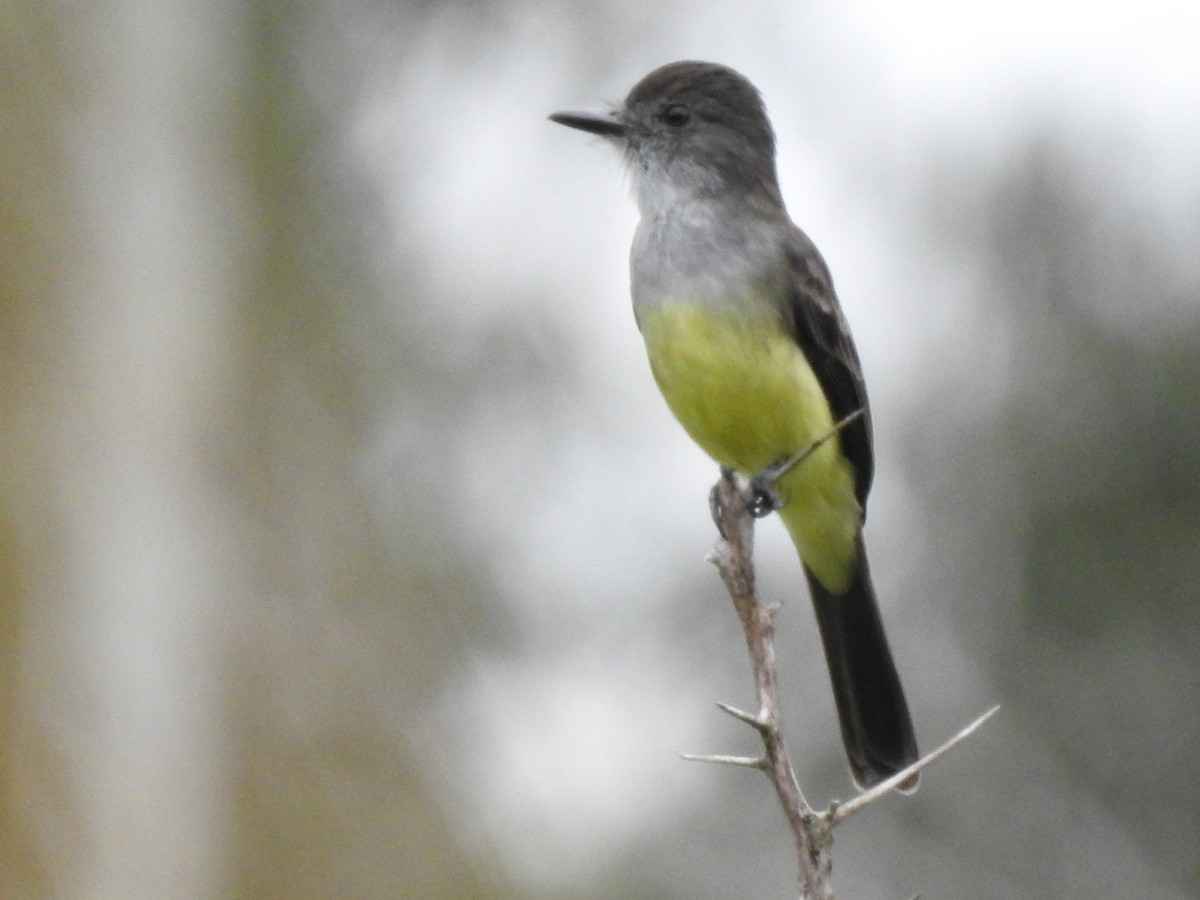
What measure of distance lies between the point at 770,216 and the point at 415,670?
3805mm

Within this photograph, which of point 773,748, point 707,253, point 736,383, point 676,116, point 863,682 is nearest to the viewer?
point 773,748

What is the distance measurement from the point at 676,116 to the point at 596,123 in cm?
27

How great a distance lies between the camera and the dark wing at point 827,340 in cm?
470

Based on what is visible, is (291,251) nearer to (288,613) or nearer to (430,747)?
(288,613)

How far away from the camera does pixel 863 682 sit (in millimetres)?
4910

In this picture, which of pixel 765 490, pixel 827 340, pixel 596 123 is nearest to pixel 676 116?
pixel 596 123

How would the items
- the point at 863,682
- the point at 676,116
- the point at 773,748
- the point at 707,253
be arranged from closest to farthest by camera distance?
the point at 773,748 < the point at 707,253 < the point at 863,682 < the point at 676,116

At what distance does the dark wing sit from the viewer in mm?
4699

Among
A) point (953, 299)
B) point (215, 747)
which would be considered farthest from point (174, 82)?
point (953, 299)

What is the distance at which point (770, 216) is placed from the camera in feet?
16.3

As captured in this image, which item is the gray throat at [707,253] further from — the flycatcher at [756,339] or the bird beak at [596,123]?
the bird beak at [596,123]

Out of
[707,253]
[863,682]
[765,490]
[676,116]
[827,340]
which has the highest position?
[676,116]

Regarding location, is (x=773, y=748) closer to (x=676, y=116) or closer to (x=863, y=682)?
(x=863, y=682)

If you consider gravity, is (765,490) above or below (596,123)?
below
